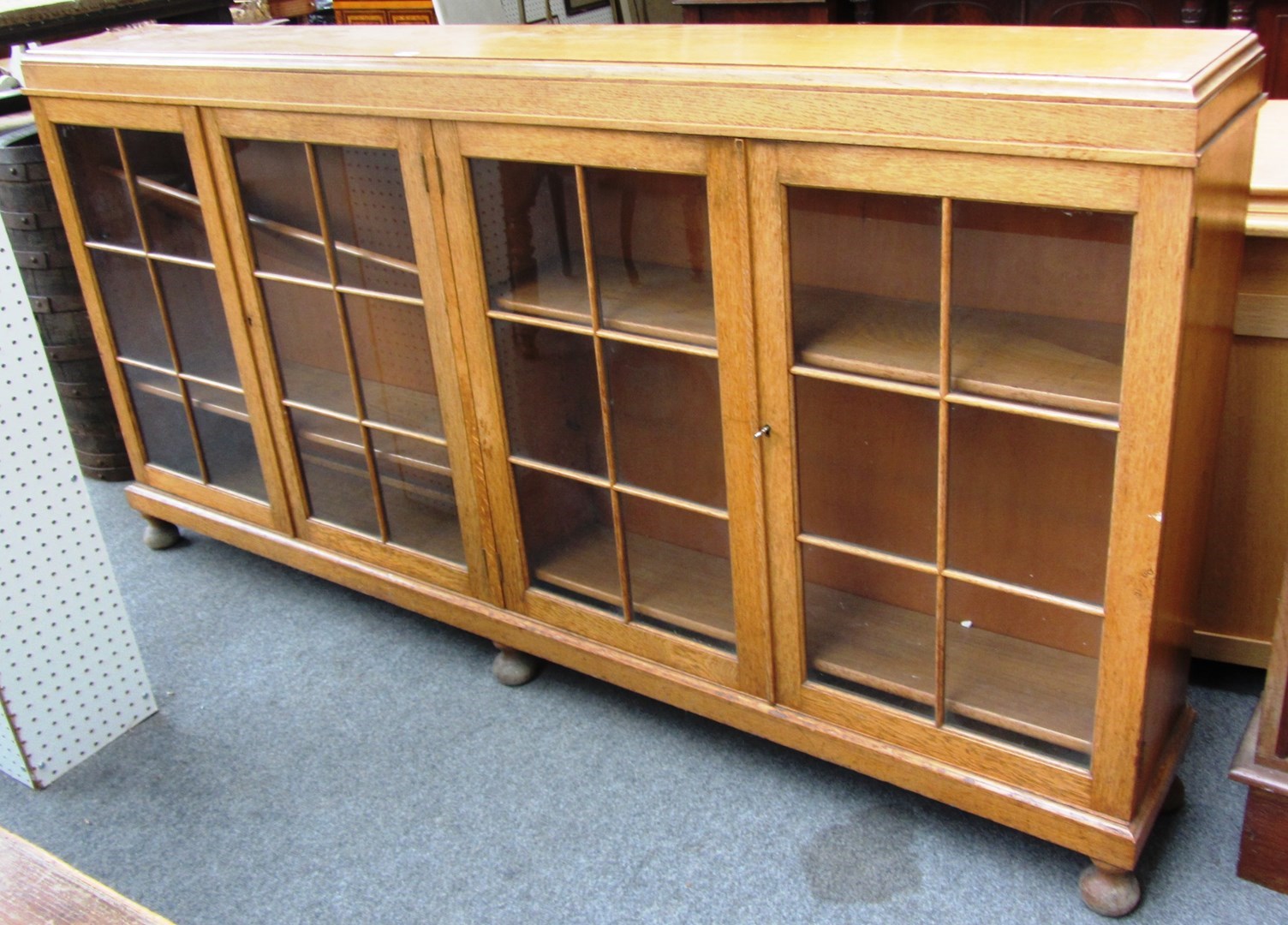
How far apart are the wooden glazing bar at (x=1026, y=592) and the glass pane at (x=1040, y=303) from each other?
0.87 feet

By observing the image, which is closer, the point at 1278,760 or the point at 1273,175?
the point at 1278,760

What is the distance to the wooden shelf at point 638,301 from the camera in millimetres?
1738

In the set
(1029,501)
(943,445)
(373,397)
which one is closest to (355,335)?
(373,397)

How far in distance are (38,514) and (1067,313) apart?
1.73 m

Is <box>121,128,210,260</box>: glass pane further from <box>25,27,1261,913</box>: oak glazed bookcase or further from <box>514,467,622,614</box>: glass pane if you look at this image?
<box>514,467,622,614</box>: glass pane

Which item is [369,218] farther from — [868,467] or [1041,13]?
[1041,13]

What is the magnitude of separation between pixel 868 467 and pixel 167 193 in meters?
1.52

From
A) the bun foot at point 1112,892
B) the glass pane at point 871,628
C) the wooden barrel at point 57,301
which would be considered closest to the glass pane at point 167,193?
the wooden barrel at point 57,301

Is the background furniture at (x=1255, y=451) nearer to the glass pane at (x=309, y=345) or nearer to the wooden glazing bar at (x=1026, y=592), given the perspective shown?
the wooden glazing bar at (x=1026, y=592)

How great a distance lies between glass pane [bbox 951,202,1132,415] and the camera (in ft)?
4.51

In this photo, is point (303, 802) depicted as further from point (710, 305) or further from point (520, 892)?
point (710, 305)

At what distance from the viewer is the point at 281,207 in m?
2.19

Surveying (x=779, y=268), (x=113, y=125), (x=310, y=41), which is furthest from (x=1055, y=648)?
(x=113, y=125)

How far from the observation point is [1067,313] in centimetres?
145
